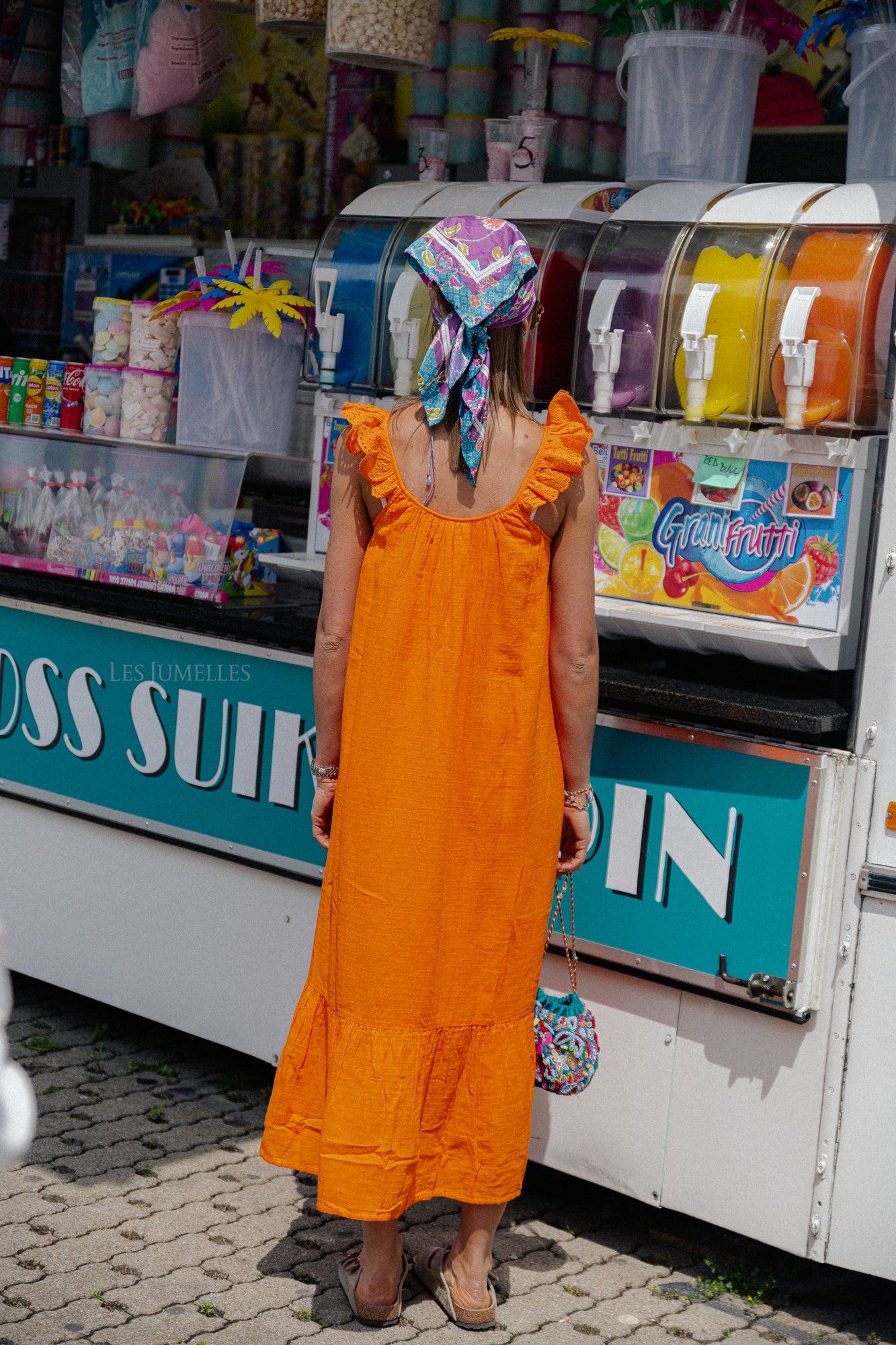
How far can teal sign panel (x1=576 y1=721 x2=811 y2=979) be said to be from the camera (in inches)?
112

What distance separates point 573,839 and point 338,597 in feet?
2.03

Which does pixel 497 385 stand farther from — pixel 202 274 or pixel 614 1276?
pixel 614 1276

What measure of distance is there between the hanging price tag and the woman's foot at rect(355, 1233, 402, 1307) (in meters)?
1.50

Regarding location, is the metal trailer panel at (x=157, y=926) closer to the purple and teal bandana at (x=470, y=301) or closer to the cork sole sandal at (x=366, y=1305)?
the cork sole sandal at (x=366, y=1305)

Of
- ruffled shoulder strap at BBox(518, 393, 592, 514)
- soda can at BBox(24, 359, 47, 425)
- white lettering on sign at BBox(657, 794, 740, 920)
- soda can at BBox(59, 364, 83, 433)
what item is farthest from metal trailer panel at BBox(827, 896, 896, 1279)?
soda can at BBox(24, 359, 47, 425)

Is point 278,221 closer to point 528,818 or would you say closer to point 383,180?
point 383,180

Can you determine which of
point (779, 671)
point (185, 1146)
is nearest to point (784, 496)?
point (779, 671)

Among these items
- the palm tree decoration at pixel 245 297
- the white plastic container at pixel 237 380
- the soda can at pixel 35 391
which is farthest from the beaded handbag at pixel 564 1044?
the soda can at pixel 35 391

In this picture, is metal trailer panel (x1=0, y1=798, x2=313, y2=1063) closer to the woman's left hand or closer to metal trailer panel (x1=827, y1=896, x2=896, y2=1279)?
the woman's left hand

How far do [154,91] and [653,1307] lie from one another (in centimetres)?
384

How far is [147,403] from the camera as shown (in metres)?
3.88

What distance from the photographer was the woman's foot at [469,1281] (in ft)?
9.29

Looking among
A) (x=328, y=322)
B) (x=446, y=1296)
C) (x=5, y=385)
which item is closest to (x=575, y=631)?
(x=328, y=322)

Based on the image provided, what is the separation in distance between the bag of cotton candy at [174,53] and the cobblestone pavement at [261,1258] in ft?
10.0
